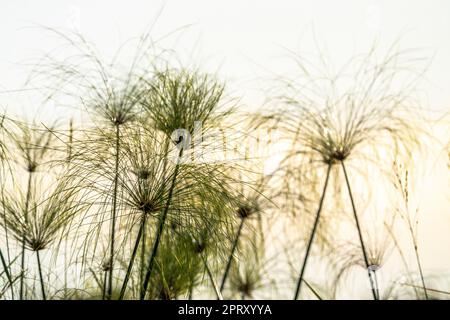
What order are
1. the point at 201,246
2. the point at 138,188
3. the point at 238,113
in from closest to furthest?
1. the point at 138,188
2. the point at 201,246
3. the point at 238,113

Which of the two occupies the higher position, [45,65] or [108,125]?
[45,65]

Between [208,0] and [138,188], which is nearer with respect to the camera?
[138,188]

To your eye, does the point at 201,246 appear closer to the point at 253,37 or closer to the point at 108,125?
the point at 108,125

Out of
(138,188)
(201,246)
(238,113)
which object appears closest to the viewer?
(138,188)

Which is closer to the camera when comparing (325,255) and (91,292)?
(91,292)

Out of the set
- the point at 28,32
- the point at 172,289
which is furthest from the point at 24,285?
the point at 28,32

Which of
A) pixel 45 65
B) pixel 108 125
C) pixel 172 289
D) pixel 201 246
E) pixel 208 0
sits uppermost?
pixel 208 0

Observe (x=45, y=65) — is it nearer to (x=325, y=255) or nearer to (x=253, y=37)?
(x=253, y=37)

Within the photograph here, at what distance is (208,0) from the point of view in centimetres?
197

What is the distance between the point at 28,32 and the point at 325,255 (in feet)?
4.53

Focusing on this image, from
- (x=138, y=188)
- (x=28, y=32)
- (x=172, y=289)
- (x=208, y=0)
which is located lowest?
(x=172, y=289)

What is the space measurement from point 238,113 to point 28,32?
814 mm

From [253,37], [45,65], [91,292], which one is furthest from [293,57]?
[91,292]

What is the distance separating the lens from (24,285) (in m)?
1.65
